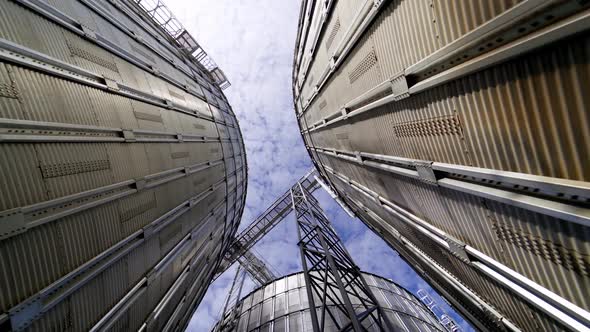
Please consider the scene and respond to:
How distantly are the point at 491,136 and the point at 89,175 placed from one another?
7.59m

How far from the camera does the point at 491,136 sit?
14.1 feet

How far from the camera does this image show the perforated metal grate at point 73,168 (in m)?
5.27

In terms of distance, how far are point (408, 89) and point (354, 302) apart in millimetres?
14917

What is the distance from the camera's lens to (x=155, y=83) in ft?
36.1

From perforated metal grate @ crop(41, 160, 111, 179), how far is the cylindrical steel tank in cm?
1303

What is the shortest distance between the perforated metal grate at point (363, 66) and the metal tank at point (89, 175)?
6.70 m

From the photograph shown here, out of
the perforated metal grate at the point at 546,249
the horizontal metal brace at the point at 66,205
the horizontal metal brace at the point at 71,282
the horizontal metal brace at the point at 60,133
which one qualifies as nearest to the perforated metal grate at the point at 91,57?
the horizontal metal brace at the point at 60,133

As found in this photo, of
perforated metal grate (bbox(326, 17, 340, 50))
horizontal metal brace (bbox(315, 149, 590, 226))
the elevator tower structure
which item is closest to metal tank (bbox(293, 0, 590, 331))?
horizontal metal brace (bbox(315, 149, 590, 226))

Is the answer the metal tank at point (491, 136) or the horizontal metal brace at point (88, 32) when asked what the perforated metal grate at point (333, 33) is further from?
the horizontal metal brace at point (88, 32)

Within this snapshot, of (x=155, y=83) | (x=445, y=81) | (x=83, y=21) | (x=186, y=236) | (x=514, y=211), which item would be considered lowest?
(x=186, y=236)

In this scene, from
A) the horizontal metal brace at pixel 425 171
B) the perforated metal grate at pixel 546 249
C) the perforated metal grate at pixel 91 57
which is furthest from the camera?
the perforated metal grate at pixel 91 57

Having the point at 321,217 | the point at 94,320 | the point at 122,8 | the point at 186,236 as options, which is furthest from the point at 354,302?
the point at 122,8

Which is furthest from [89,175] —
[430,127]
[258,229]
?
[258,229]

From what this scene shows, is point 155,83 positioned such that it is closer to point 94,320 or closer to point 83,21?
point 83,21
